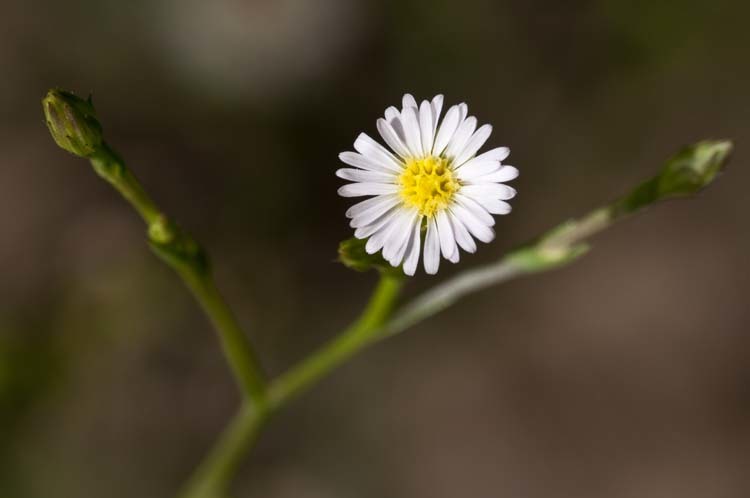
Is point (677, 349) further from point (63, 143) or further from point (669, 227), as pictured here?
point (63, 143)

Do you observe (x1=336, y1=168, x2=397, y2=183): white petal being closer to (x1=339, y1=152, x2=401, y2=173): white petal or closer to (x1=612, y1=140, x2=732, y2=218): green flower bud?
(x1=339, y1=152, x2=401, y2=173): white petal

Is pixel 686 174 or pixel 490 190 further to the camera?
pixel 686 174

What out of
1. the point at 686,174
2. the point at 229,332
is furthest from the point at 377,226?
the point at 686,174

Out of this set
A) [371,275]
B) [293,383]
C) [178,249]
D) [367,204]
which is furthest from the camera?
[371,275]

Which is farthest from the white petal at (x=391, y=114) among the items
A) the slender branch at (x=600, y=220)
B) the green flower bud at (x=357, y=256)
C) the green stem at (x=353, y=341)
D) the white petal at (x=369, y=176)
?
the slender branch at (x=600, y=220)

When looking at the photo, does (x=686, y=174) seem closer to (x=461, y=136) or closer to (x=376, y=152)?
(x=461, y=136)

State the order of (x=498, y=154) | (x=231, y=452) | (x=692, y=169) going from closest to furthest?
1. (x=498, y=154)
2. (x=692, y=169)
3. (x=231, y=452)

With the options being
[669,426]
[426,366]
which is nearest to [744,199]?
[669,426]

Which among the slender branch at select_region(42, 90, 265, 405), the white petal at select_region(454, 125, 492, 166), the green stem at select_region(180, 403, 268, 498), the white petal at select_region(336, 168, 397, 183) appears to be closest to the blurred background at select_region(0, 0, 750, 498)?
the green stem at select_region(180, 403, 268, 498)
